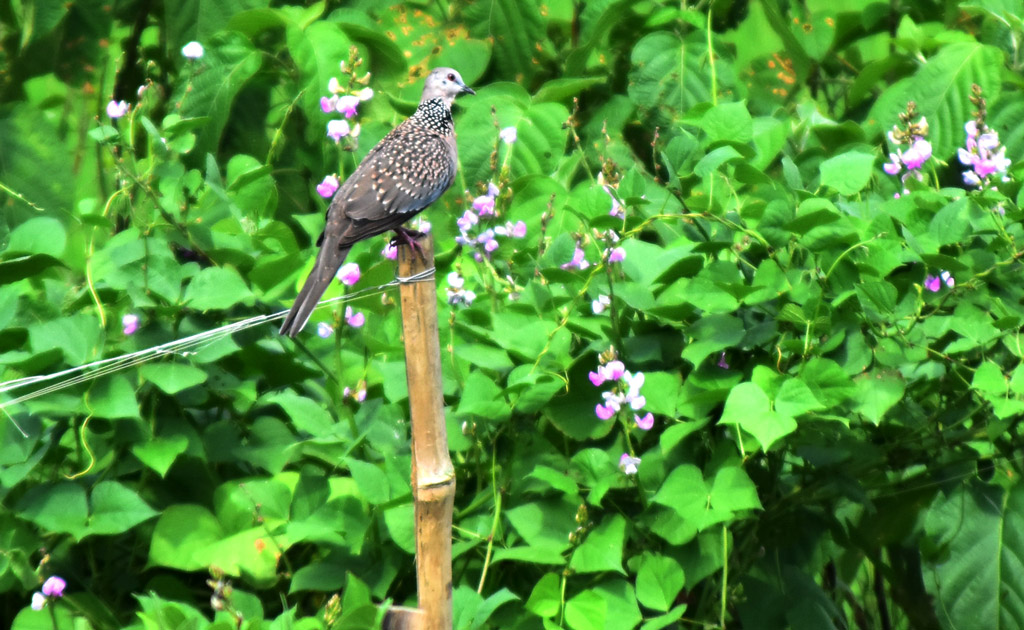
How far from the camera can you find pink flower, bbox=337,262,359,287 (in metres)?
2.39

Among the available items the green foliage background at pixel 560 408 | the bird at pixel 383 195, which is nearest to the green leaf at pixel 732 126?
the green foliage background at pixel 560 408

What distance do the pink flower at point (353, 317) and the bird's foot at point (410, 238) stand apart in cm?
31

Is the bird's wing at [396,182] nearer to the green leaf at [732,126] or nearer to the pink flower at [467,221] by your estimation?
the pink flower at [467,221]

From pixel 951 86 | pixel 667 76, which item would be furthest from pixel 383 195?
pixel 951 86

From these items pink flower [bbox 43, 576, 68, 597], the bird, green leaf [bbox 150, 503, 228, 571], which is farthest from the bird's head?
pink flower [bbox 43, 576, 68, 597]

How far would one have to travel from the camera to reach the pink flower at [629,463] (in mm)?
2107

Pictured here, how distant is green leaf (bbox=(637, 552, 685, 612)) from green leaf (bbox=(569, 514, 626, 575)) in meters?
0.05

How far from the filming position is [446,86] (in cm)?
285

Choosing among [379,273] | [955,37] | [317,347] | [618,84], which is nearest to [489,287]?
[379,273]

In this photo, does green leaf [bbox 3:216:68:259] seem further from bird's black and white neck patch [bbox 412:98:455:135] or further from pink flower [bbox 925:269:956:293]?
pink flower [bbox 925:269:956:293]

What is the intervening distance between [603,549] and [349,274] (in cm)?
76

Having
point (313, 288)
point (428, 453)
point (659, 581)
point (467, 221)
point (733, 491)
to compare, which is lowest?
point (659, 581)

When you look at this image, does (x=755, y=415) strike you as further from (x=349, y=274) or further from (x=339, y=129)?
(x=339, y=129)

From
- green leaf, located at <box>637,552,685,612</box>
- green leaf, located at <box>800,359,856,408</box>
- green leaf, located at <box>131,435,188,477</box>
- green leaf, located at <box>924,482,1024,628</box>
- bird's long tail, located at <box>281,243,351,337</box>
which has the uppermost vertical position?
bird's long tail, located at <box>281,243,351,337</box>
